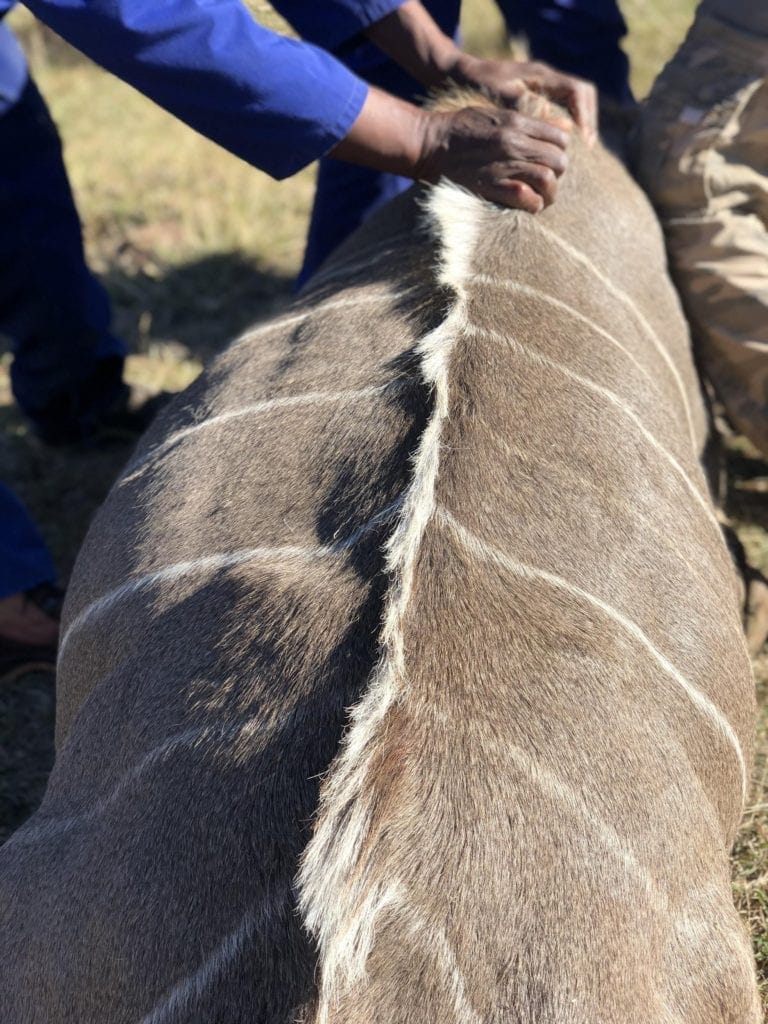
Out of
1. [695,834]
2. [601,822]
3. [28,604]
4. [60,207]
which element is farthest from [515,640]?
[60,207]

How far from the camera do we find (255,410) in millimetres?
1931

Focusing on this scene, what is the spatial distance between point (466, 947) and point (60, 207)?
2.41 m

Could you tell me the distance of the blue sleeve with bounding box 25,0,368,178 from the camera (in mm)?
1925

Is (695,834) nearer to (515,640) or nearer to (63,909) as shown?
(515,640)

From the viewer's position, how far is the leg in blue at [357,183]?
3096 mm

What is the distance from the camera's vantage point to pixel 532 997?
1.22 m

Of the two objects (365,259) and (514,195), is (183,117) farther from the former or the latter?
(514,195)

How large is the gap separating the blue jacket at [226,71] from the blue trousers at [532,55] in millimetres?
1036

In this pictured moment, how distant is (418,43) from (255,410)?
1.25 meters

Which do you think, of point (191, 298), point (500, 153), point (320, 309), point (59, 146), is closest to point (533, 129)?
point (500, 153)

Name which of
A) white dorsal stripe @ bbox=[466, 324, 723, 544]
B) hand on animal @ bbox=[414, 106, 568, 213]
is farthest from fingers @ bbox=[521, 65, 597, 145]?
white dorsal stripe @ bbox=[466, 324, 723, 544]

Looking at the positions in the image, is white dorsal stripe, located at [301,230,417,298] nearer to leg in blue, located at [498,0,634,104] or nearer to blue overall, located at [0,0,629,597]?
blue overall, located at [0,0,629,597]

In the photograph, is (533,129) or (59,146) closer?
(533,129)

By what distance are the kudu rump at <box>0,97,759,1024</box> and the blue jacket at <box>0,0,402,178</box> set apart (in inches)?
14.6
